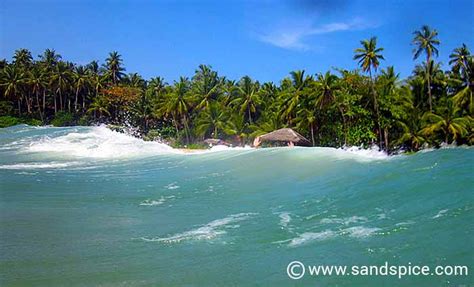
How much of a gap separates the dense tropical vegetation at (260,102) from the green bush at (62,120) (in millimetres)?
175

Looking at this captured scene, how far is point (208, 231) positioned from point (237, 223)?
0.76m

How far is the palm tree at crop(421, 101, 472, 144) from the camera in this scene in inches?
1236

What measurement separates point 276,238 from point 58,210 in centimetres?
571

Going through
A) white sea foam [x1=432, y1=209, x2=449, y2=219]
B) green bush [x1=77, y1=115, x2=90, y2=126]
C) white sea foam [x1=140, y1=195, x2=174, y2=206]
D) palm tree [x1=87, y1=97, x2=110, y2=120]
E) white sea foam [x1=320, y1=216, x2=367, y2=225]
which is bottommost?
white sea foam [x1=320, y1=216, x2=367, y2=225]

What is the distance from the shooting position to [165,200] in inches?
461

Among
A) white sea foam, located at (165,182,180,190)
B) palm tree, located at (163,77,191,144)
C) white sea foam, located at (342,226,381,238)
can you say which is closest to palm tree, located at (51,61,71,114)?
palm tree, located at (163,77,191,144)

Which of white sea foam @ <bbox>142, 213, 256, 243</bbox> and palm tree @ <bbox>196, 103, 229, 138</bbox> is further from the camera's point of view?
palm tree @ <bbox>196, 103, 229, 138</bbox>

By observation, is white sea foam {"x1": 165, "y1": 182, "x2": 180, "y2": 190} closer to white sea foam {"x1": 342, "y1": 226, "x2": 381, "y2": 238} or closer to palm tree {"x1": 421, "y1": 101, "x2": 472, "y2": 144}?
white sea foam {"x1": 342, "y1": 226, "x2": 381, "y2": 238}

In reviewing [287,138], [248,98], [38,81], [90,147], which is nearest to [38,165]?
[90,147]

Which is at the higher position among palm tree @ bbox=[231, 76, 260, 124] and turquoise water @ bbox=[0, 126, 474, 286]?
palm tree @ bbox=[231, 76, 260, 124]

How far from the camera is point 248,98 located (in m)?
42.8

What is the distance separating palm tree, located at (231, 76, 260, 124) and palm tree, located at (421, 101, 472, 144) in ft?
53.6

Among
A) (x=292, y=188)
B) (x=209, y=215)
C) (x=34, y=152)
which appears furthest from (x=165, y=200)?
(x=34, y=152)

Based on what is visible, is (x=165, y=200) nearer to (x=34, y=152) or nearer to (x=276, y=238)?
(x=276, y=238)
